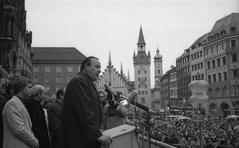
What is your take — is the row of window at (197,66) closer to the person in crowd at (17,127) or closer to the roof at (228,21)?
the roof at (228,21)

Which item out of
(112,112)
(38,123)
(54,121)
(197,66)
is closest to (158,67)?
(197,66)

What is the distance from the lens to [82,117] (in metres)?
3.96

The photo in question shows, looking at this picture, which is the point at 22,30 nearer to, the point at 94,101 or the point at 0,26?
the point at 0,26

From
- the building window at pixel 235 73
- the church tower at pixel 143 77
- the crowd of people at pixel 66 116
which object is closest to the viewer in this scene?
the crowd of people at pixel 66 116

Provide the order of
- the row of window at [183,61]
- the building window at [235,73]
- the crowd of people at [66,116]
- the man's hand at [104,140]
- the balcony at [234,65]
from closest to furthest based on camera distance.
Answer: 1. the man's hand at [104,140]
2. the crowd of people at [66,116]
3. the balcony at [234,65]
4. the building window at [235,73]
5. the row of window at [183,61]

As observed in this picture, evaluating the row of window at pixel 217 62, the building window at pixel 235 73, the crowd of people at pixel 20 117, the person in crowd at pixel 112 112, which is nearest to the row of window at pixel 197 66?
the row of window at pixel 217 62

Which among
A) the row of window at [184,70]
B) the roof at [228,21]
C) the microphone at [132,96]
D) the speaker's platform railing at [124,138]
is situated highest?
the roof at [228,21]

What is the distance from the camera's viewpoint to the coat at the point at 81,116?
154 inches

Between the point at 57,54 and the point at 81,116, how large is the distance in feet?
279

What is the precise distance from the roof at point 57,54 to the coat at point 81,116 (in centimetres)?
8093

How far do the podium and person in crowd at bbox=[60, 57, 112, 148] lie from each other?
8.9 inches

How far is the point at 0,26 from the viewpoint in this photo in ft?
91.1

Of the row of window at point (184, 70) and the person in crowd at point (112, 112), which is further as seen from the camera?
the row of window at point (184, 70)

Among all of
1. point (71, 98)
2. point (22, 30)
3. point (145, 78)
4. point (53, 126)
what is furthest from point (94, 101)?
point (145, 78)
